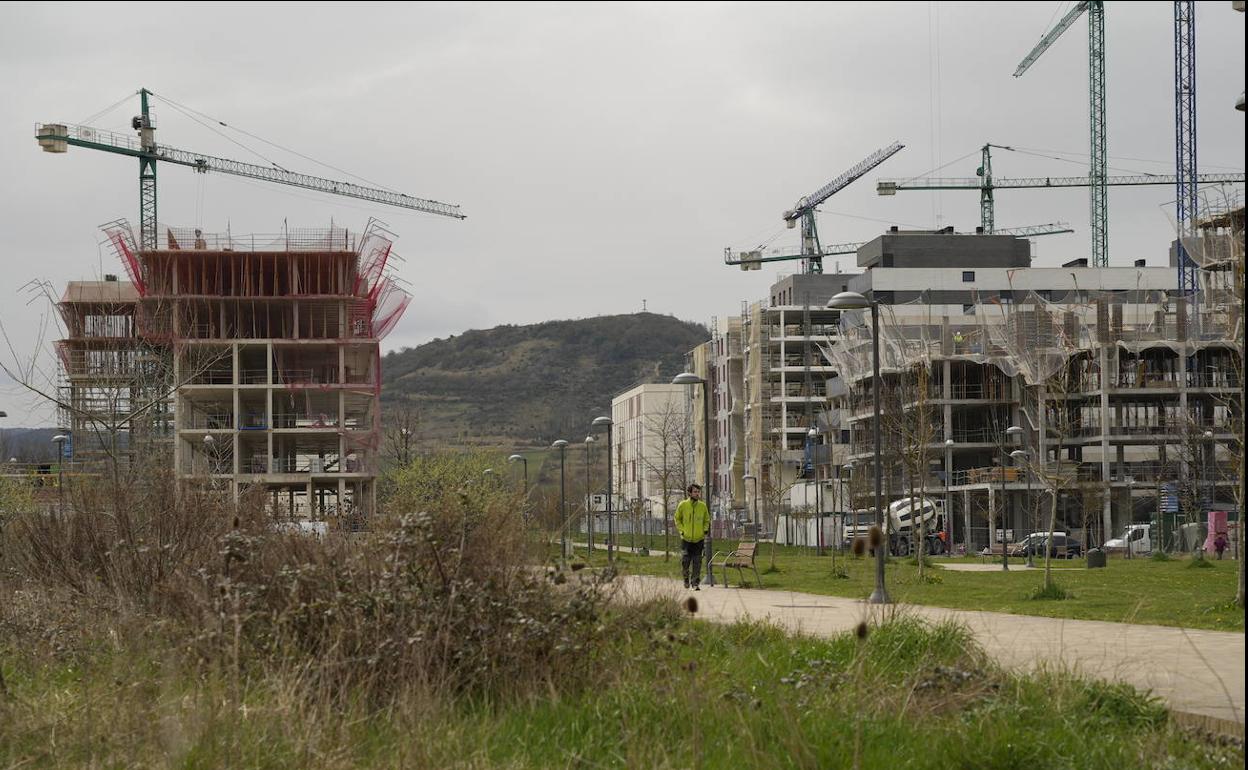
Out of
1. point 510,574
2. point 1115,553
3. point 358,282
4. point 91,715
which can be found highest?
point 358,282

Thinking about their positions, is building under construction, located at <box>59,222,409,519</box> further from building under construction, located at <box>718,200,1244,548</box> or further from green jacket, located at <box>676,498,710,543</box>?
green jacket, located at <box>676,498,710,543</box>

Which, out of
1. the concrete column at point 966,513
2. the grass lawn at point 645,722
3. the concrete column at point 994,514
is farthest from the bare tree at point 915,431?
the grass lawn at point 645,722

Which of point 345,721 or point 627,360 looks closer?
point 345,721

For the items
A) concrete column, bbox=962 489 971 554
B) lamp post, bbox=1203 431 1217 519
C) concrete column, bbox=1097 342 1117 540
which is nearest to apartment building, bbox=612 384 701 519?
concrete column, bbox=962 489 971 554

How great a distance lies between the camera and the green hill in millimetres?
168250

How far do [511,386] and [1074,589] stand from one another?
160 metres

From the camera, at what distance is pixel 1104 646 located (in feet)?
43.0

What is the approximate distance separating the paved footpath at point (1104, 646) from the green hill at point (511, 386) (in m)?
140

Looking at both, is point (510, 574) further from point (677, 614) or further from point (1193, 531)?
point (1193, 531)

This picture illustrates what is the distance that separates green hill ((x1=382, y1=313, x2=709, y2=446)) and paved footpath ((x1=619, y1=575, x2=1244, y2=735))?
13968cm

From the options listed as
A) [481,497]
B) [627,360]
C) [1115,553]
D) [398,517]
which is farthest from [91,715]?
[627,360]

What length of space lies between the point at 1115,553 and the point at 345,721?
55619mm

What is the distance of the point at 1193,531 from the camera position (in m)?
49.7

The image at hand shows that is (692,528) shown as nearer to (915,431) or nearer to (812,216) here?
(915,431)
